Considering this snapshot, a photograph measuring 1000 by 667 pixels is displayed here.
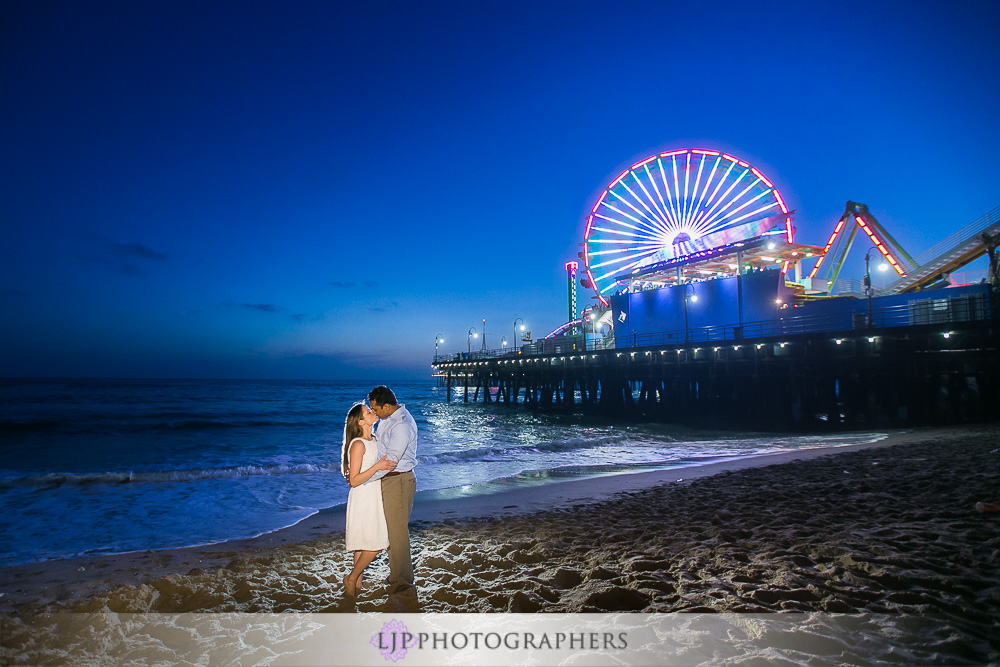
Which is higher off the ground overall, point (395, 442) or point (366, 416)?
point (366, 416)

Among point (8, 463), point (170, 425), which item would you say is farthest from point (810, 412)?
point (170, 425)

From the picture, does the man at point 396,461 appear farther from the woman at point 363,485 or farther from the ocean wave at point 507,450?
the ocean wave at point 507,450

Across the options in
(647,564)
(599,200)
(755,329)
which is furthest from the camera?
(599,200)

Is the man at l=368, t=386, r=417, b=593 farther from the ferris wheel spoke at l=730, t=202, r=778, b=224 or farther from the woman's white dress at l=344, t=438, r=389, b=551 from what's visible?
the ferris wheel spoke at l=730, t=202, r=778, b=224

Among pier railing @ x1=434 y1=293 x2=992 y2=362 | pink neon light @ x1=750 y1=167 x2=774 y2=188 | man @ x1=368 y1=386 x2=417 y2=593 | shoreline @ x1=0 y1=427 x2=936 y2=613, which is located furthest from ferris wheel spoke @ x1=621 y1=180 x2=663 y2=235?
man @ x1=368 y1=386 x2=417 y2=593

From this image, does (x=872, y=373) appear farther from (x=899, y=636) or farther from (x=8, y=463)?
(x=8, y=463)

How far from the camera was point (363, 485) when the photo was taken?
4.09 metres

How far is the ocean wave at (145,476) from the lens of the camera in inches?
503

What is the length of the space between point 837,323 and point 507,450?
2533 cm

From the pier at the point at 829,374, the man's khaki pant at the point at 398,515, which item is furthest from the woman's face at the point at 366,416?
the pier at the point at 829,374

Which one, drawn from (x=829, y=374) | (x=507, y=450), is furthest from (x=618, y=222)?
(x=507, y=450)

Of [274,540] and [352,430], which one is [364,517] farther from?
[274,540]

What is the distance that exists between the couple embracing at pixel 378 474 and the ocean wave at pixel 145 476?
431 inches

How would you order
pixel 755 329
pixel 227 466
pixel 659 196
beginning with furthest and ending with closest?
pixel 659 196 < pixel 755 329 < pixel 227 466
